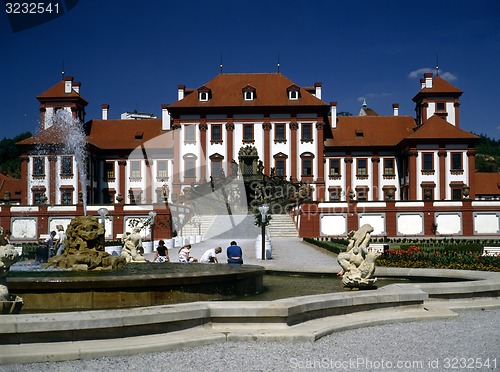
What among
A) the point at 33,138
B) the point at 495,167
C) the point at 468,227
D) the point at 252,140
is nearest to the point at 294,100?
the point at 252,140

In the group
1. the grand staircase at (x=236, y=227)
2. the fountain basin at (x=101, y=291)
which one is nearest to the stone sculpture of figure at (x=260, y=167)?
the grand staircase at (x=236, y=227)

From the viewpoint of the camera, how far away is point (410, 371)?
23.4 ft

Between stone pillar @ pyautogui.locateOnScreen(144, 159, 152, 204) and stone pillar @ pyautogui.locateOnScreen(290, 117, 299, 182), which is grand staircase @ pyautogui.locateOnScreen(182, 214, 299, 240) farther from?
stone pillar @ pyautogui.locateOnScreen(144, 159, 152, 204)

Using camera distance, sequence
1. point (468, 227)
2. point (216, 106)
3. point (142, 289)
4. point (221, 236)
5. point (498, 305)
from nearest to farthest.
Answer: point (142, 289), point (498, 305), point (221, 236), point (468, 227), point (216, 106)

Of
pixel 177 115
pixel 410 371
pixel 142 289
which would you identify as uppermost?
pixel 177 115

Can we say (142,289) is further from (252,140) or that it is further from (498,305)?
(252,140)

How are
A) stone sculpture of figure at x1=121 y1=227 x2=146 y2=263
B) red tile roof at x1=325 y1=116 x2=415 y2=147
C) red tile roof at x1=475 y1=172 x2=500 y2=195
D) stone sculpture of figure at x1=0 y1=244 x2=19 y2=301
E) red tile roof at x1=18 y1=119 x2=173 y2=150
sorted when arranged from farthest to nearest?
red tile roof at x1=475 y1=172 x2=500 y2=195 < red tile roof at x1=18 y1=119 x2=173 y2=150 < red tile roof at x1=325 y1=116 x2=415 y2=147 < stone sculpture of figure at x1=121 y1=227 x2=146 y2=263 < stone sculpture of figure at x1=0 y1=244 x2=19 y2=301

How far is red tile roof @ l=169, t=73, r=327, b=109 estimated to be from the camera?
53250mm

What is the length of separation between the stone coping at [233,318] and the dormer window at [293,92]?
4314 cm

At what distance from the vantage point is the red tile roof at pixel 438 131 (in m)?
53.3

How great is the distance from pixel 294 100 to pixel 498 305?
4329cm

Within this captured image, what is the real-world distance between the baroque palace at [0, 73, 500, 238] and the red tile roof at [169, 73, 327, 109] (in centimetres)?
9

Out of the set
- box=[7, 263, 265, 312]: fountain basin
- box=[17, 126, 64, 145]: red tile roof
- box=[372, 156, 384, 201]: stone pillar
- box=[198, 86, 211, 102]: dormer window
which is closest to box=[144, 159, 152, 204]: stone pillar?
box=[17, 126, 64, 145]: red tile roof

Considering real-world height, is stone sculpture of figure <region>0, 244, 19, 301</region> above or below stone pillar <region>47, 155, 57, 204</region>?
below
